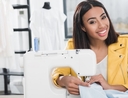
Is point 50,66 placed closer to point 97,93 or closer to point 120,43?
point 97,93

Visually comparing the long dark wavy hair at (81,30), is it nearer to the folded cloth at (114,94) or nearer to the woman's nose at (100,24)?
the woman's nose at (100,24)

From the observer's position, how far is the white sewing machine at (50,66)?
0.85 meters

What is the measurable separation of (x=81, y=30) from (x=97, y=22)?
14cm

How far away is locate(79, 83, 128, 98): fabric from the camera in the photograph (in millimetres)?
794

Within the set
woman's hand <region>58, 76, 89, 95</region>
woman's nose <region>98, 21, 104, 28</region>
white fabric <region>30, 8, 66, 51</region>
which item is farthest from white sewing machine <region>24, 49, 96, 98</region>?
white fabric <region>30, 8, 66, 51</region>

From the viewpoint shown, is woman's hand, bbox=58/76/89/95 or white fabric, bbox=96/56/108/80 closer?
woman's hand, bbox=58/76/89/95

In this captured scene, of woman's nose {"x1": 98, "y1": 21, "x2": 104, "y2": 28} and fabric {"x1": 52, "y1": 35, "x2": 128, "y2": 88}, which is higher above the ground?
woman's nose {"x1": 98, "y1": 21, "x2": 104, "y2": 28}

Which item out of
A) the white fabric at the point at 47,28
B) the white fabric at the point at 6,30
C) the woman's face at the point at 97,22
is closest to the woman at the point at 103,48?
the woman's face at the point at 97,22

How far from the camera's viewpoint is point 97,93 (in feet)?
2.62

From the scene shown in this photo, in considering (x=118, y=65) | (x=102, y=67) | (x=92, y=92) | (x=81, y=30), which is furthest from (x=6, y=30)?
(x=92, y=92)

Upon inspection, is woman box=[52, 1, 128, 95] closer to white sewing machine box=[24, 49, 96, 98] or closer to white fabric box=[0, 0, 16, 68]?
white sewing machine box=[24, 49, 96, 98]

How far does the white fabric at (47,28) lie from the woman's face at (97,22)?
4.66 feet

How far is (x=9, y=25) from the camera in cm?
247

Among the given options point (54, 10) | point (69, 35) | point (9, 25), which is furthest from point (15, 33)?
point (69, 35)
